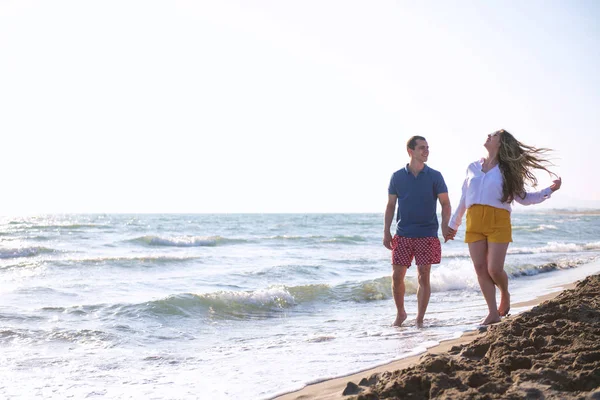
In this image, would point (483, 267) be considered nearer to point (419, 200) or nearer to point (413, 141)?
point (419, 200)

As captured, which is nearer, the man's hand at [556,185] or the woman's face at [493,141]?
the man's hand at [556,185]

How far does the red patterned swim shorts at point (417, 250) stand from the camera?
5879mm

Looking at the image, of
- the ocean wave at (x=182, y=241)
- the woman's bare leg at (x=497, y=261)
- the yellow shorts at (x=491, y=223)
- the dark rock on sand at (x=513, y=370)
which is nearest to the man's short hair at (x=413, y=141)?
the yellow shorts at (x=491, y=223)

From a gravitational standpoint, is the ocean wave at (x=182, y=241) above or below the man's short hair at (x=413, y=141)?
below

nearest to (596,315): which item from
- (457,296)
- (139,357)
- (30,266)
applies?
(139,357)

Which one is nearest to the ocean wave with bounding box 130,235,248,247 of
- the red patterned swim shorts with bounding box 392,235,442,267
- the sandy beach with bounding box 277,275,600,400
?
the red patterned swim shorts with bounding box 392,235,442,267

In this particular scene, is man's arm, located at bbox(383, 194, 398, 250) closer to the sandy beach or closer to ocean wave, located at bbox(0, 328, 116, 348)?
the sandy beach

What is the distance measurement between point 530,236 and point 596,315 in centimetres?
2757

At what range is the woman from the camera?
5.20m

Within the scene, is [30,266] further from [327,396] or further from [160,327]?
[327,396]

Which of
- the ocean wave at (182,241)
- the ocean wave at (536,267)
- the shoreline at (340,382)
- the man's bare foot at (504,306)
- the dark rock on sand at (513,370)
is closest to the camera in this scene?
the dark rock on sand at (513,370)

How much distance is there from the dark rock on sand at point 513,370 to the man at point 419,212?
227 cm

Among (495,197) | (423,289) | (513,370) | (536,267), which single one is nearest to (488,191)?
(495,197)

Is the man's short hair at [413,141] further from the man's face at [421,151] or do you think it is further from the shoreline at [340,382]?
the shoreline at [340,382]
